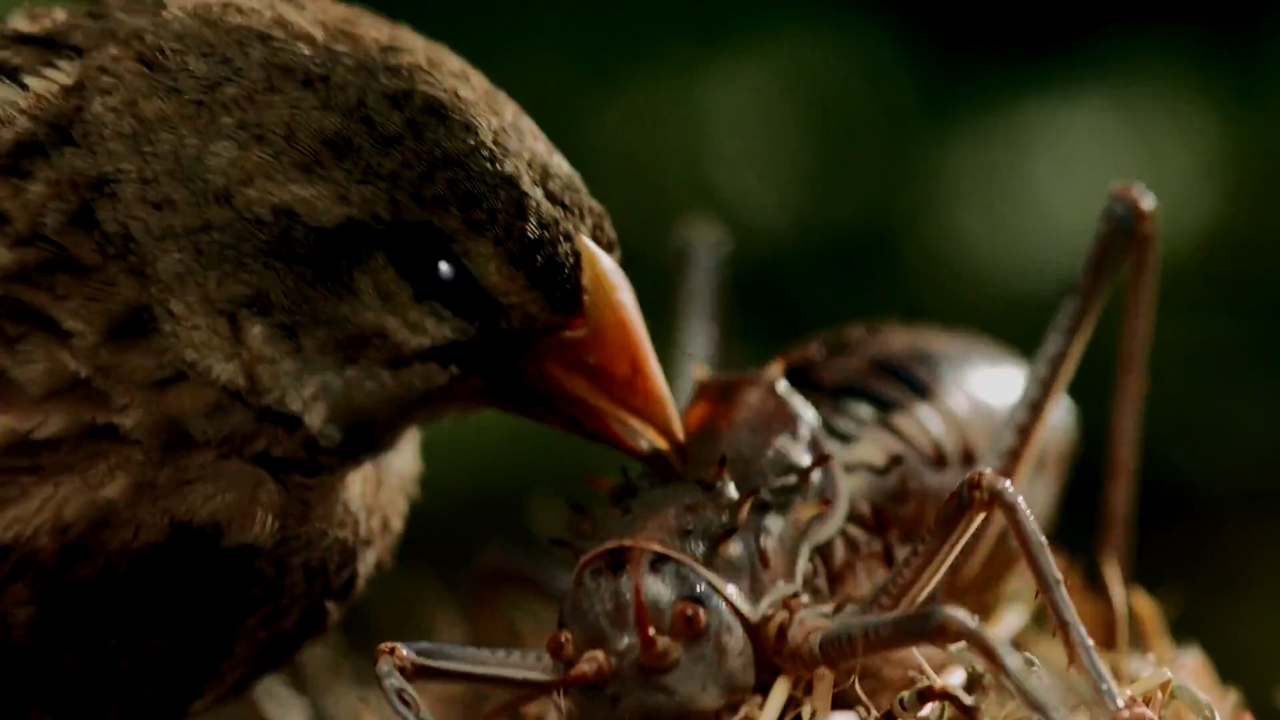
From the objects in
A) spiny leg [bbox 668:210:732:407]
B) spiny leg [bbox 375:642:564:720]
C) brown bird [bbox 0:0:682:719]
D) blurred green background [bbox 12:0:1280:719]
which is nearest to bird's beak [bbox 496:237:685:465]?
brown bird [bbox 0:0:682:719]

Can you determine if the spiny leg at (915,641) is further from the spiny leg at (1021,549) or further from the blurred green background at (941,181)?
the blurred green background at (941,181)

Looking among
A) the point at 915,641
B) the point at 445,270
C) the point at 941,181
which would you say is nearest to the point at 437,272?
the point at 445,270

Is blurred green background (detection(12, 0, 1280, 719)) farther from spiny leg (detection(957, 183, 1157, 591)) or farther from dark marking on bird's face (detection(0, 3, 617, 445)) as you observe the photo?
dark marking on bird's face (detection(0, 3, 617, 445))

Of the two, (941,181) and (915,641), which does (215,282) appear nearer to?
(915,641)

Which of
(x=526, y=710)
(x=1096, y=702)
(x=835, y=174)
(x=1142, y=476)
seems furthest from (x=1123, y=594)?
(x=835, y=174)

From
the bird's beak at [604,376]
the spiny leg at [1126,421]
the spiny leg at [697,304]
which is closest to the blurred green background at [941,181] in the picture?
the spiny leg at [697,304]
